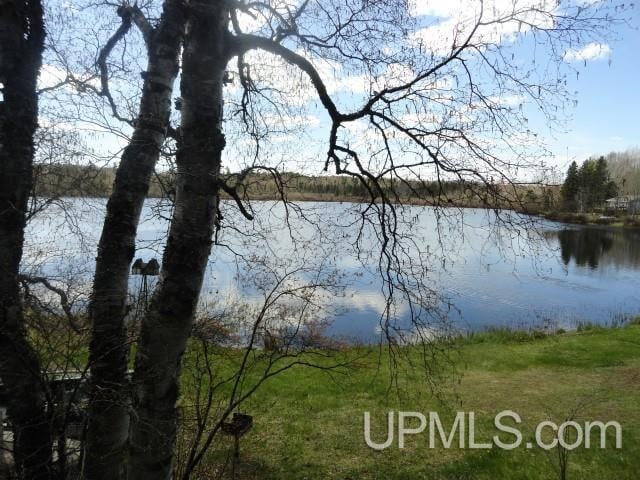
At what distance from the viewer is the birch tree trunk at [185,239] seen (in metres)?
2.04

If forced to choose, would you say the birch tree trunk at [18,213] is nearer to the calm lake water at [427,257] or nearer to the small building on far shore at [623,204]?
the calm lake water at [427,257]

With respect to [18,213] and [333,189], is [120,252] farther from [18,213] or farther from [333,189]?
[333,189]

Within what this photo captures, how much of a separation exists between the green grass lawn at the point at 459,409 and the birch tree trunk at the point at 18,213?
2378mm

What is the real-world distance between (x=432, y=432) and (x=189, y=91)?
5.82m

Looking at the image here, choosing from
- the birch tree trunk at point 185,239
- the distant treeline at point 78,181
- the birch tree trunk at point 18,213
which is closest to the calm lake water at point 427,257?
the distant treeline at point 78,181

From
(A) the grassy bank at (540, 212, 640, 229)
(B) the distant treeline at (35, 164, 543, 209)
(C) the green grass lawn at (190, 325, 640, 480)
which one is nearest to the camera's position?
(B) the distant treeline at (35, 164, 543, 209)

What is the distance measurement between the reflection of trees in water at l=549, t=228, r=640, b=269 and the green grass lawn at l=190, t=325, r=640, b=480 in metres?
14.0

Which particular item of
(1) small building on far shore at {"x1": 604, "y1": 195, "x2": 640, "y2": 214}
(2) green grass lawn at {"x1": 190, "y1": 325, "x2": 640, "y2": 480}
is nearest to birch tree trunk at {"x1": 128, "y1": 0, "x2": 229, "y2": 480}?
(2) green grass lawn at {"x1": 190, "y1": 325, "x2": 640, "y2": 480}

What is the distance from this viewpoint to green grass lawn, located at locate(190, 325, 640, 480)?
16.8 feet

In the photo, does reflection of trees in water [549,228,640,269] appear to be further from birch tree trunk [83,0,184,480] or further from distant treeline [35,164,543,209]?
birch tree trunk [83,0,184,480]

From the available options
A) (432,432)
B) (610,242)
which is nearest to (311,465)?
(432,432)

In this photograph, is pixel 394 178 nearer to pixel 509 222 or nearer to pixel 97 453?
pixel 509 222

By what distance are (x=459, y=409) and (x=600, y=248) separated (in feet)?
106

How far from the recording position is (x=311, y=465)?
5344mm
